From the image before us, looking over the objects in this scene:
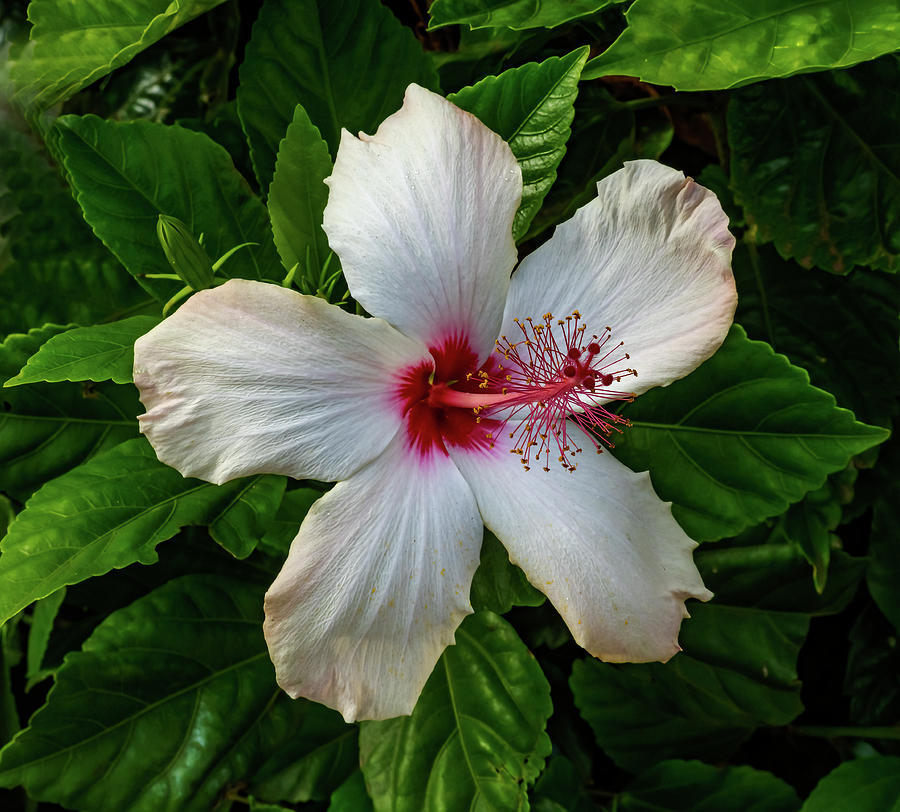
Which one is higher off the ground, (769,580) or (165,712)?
(165,712)

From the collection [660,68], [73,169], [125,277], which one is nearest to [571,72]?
[660,68]

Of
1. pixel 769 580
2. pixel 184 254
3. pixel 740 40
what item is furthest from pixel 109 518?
pixel 769 580

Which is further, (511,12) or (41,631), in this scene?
(41,631)

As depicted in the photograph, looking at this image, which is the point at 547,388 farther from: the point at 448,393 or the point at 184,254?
the point at 184,254

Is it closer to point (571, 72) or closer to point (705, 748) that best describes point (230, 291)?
point (571, 72)

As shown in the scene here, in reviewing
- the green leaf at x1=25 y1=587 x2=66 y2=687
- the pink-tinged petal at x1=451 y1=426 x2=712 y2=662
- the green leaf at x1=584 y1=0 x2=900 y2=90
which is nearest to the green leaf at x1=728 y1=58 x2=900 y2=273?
the green leaf at x1=584 y1=0 x2=900 y2=90

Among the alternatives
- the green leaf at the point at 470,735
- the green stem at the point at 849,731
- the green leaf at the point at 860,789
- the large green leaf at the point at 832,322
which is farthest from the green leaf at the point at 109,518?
the green stem at the point at 849,731
